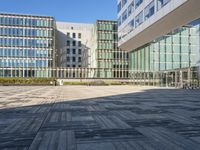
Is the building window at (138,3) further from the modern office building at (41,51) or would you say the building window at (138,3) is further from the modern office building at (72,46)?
the modern office building at (72,46)

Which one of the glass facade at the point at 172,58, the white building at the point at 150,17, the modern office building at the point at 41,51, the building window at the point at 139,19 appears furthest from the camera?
the modern office building at the point at 41,51

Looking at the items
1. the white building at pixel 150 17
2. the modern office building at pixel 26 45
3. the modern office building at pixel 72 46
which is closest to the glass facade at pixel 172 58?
the white building at pixel 150 17

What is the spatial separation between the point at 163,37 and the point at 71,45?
67.1 m

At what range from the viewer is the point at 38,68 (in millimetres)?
82125

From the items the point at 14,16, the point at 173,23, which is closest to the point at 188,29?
the point at 173,23

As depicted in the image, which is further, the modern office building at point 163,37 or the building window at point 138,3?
the building window at point 138,3

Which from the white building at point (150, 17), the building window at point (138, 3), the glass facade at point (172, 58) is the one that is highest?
the building window at point (138, 3)

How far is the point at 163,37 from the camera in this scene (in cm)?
4328

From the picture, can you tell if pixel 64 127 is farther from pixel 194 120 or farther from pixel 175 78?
pixel 175 78

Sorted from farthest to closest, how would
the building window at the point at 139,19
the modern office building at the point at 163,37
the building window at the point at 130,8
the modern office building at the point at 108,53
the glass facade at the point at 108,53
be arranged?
the glass facade at the point at 108,53 < the modern office building at the point at 108,53 < the building window at the point at 130,8 < the building window at the point at 139,19 < the modern office building at the point at 163,37

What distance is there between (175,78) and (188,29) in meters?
9.10

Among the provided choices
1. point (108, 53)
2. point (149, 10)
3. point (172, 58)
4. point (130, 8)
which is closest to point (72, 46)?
point (108, 53)

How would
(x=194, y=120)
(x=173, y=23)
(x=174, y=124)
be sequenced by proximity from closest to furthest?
1. (x=174, y=124)
2. (x=194, y=120)
3. (x=173, y=23)

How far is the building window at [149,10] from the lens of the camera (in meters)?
34.5
